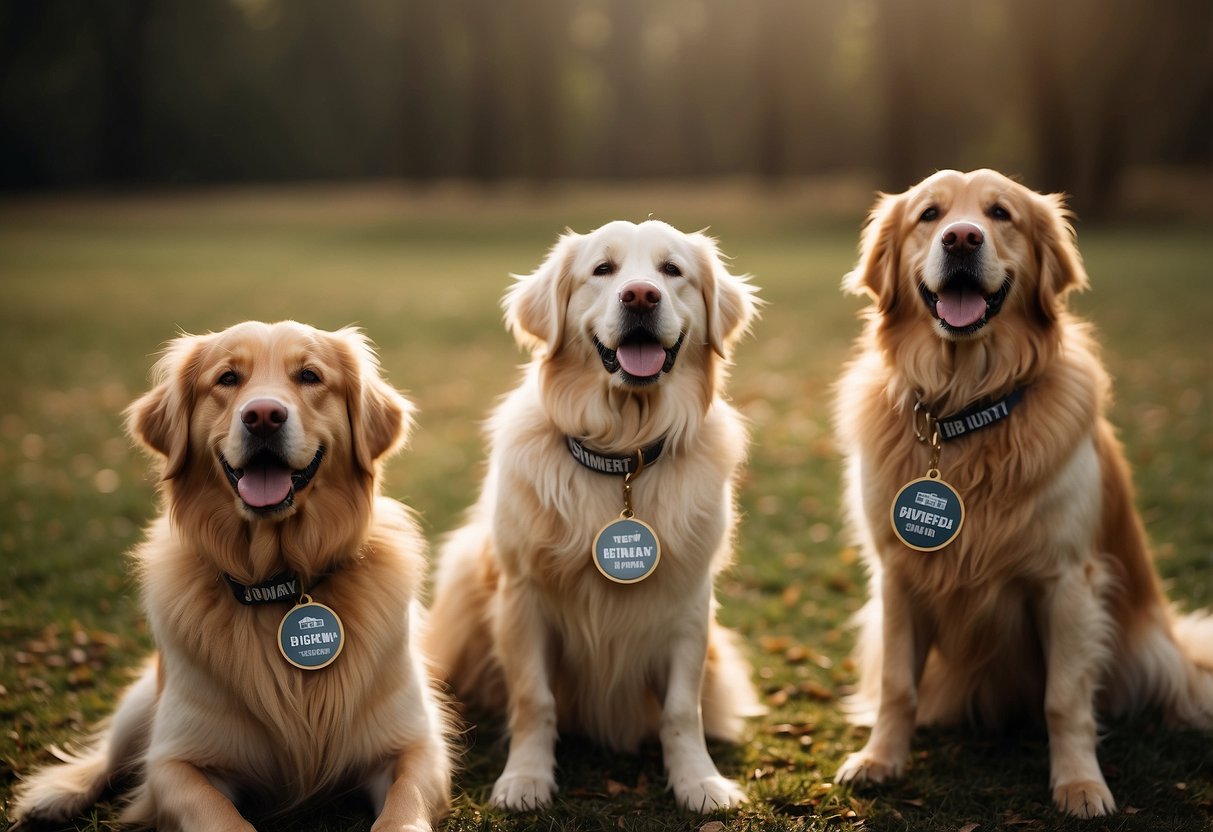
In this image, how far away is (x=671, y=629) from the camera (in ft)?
11.5

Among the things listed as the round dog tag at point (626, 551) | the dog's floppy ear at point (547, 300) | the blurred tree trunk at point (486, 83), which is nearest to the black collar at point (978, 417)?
the round dog tag at point (626, 551)

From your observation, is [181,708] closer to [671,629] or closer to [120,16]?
[671,629]

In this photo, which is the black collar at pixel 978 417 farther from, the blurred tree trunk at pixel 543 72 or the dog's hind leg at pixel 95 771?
the blurred tree trunk at pixel 543 72

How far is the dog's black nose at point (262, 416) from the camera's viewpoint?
284 centimetres

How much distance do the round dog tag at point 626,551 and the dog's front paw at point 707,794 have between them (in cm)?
67

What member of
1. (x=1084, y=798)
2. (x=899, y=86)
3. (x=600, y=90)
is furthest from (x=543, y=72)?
(x=1084, y=798)

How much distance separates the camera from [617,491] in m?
3.46

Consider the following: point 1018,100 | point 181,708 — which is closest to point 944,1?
point 1018,100

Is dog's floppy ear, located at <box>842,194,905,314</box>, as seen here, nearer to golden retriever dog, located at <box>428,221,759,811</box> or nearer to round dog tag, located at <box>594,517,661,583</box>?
golden retriever dog, located at <box>428,221,759,811</box>

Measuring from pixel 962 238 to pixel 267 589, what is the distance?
2.33 m

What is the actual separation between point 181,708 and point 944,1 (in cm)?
2767

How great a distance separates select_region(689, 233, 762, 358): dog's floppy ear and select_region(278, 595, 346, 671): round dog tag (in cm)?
151

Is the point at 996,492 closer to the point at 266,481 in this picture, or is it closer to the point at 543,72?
the point at 266,481

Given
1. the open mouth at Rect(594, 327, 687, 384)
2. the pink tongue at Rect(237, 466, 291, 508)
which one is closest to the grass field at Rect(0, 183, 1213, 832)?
the pink tongue at Rect(237, 466, 291, 508)
